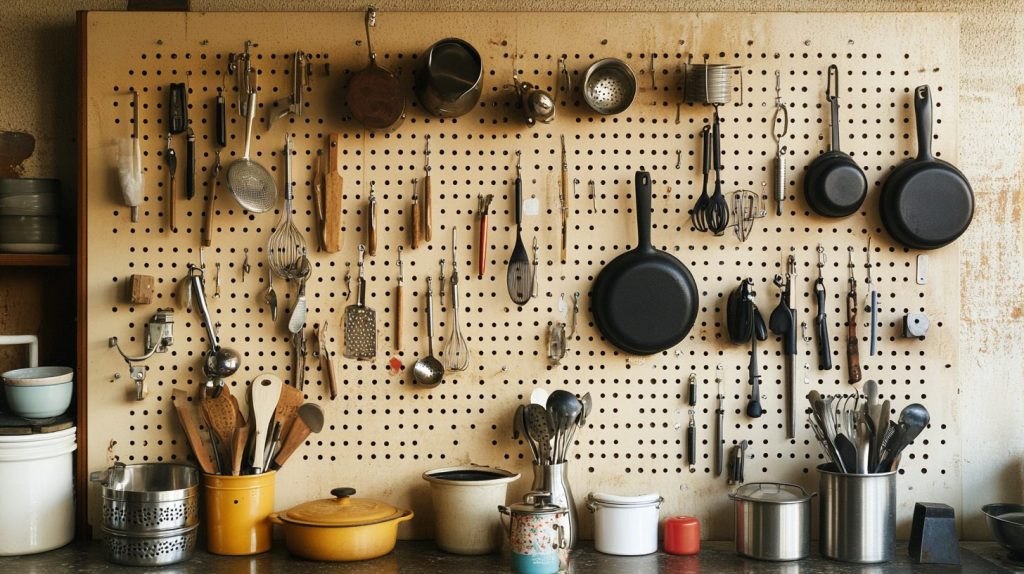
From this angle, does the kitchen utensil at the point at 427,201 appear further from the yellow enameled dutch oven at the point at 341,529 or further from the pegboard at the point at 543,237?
the yellow enameled dutch oven at the point at 341,529

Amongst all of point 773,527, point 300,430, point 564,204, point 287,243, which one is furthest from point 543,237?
point 773,527

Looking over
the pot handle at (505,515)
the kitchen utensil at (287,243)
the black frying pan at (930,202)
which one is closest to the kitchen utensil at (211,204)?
the kitchen utensil at (287,243)

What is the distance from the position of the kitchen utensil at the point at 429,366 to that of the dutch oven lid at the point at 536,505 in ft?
1.21

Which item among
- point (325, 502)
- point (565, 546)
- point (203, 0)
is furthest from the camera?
point (203, 0)

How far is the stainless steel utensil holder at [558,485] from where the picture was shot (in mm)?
2113

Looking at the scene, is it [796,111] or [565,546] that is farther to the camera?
[796,111]

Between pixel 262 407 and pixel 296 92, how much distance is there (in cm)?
77

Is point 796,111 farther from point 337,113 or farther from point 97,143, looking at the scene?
point 97,143

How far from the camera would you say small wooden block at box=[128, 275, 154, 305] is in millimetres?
2191

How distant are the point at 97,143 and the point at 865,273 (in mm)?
1924

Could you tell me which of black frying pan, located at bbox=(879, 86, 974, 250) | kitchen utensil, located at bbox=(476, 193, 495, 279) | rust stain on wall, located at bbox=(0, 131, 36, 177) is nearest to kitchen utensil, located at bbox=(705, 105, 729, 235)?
black frying pan, located at bbox=(879, 86, 974, 250)

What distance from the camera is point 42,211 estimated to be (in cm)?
219

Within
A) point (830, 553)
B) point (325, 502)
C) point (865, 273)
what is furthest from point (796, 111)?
point (325, 502)

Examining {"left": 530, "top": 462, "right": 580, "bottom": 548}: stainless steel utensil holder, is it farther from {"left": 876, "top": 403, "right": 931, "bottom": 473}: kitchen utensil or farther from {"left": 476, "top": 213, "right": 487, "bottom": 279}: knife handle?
{"left": 876, "top": 403, "right": 931, "bottom": 473}: kitchen utensil
